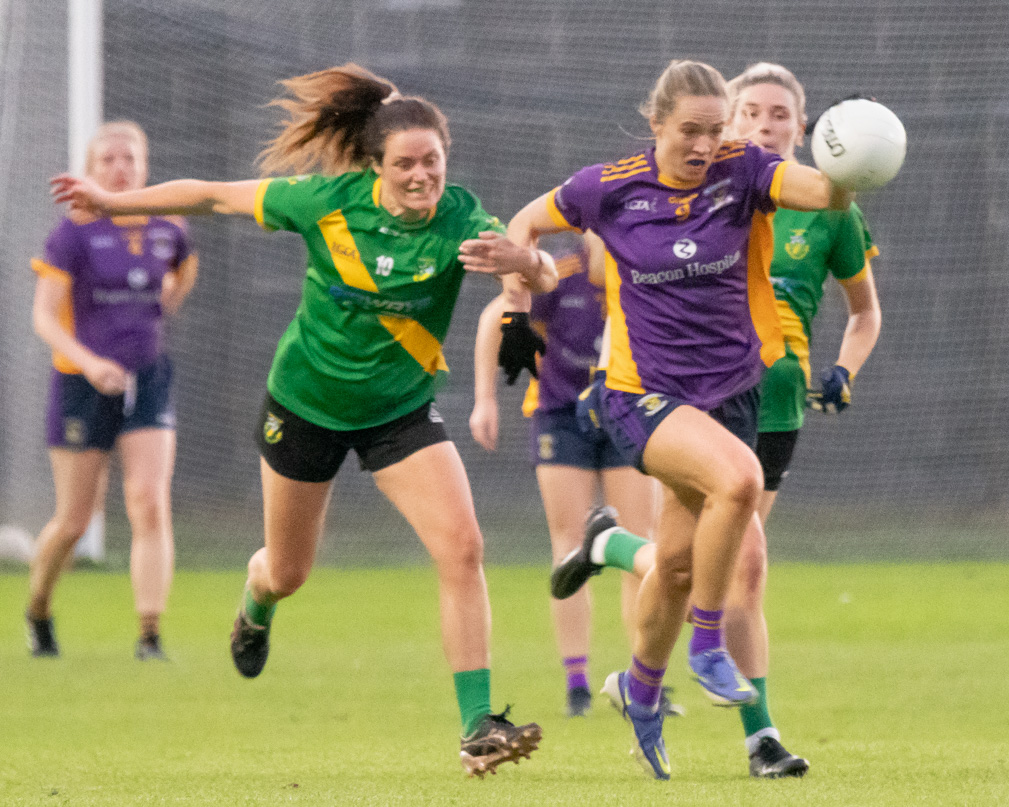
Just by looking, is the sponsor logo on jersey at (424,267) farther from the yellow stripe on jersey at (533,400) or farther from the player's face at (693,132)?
the yellow stripe on jersey at (533,400)

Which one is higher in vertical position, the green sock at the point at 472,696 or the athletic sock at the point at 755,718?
the green sock at the point at 472,696

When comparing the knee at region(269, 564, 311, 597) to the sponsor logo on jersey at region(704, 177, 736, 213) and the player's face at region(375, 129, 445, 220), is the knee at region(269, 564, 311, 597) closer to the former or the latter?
the player's face at region(375, 129, 445, 220)

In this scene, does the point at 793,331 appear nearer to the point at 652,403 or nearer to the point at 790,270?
the point at 790,270

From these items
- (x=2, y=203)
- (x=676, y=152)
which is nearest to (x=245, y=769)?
(x=676, y=152)

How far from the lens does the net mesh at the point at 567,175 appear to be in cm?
1316

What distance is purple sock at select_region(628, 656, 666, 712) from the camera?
4.59 m

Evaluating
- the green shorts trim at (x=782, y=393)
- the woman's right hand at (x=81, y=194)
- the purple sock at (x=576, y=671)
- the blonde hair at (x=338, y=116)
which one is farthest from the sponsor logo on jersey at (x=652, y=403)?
the purple sock at (x=576, y=671)

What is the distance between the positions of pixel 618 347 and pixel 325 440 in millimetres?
944

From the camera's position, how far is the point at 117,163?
7.16m

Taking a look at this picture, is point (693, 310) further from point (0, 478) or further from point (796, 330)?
→ point (0, 478)

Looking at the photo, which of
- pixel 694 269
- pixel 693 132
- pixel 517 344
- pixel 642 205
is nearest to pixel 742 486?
pixel 694 269

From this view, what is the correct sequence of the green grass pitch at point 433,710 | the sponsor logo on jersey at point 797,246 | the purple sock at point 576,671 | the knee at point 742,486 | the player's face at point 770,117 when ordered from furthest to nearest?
the purple sock at point 576,671 → the sponsor logo on jersey at point 797,246 → the player's face at point 770,117 → the green grass pitch at point 433,710 → the knee at point 742,486

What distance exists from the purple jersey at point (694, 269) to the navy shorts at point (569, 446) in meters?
1.81

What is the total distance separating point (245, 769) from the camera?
4645 millimetres
